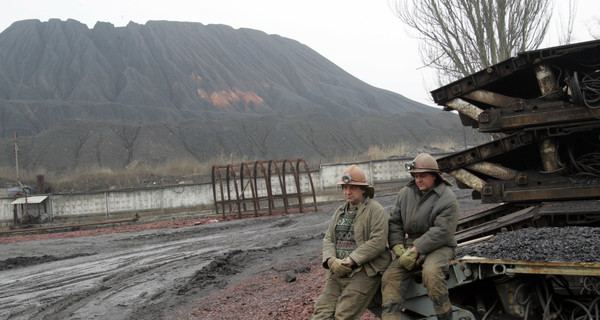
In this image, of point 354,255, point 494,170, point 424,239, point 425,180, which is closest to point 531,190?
point 494,170

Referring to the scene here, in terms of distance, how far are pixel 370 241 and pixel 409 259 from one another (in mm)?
406

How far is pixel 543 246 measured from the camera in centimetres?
519

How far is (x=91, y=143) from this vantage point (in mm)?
57656

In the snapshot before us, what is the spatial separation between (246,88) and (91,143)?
111 feet

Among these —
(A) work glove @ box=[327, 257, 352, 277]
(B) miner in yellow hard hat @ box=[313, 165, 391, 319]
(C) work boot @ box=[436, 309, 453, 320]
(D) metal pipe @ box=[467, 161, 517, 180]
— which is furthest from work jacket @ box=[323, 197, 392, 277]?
(D) metal pipe @ box=[467, 161, 517, 180]

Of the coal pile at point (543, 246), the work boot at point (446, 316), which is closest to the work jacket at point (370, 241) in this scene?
the work boot at point (446, 316)

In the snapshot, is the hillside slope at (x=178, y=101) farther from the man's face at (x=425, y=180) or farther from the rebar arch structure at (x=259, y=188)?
the man's face at (x=425, y=180)

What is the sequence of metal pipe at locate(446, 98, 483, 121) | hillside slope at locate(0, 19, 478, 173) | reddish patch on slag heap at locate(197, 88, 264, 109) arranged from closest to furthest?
1. metal pipe at locate(446, 98, 483, 121)
2. hillside slope at locate(0, 19, 478, 173)
3. reddish patch on slag heap at locate(197, 88, 264, 109)

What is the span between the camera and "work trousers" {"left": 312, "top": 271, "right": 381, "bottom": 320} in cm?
515

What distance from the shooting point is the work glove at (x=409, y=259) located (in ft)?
16.8

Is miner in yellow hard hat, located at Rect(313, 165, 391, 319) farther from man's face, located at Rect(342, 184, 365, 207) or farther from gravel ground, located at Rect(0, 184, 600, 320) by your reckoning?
gravel ground, located at Rect(0, 184, 600, 320)

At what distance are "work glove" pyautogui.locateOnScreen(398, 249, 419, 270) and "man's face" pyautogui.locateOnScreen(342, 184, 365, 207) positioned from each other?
0.74 metres

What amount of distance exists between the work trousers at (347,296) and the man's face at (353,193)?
732 mm

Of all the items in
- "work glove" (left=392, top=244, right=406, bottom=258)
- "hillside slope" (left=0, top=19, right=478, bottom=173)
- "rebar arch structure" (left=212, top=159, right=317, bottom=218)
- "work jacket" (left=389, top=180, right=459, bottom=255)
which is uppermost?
"hillside slope" (left=0, top=19, right=478, bottom=173)
